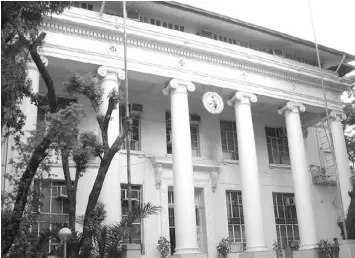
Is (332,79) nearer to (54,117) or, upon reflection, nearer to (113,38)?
(113,38)

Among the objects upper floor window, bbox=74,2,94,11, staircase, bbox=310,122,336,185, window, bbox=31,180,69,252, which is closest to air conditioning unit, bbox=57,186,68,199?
window, bbox=31,180,69,252

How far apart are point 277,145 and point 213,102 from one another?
19.0 ft

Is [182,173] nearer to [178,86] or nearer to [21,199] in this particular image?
[178,86]

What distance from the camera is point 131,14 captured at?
1619 cm

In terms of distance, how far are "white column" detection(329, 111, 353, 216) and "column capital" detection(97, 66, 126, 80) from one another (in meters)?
9.50

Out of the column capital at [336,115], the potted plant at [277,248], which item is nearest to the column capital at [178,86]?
the column capital at [336,115]

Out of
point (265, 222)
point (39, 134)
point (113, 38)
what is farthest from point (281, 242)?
point (39, 134)

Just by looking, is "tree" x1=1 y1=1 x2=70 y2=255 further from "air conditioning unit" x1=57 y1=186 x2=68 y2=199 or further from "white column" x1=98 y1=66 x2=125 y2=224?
"air conditioning unit" x1=57 y1=186 x2=68 y2=199

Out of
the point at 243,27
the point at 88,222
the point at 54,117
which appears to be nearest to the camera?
the point at 54,117

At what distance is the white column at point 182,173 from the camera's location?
45.0 ft

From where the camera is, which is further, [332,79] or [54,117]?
[332,79]

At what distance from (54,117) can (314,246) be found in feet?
38.9

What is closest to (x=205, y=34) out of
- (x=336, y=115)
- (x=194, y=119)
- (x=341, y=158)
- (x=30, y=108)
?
(x=194, y=119)

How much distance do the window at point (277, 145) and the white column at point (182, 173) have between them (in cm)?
616
